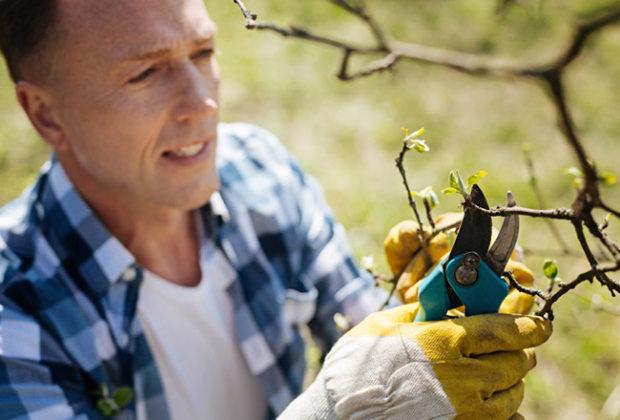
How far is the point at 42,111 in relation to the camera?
179 cm

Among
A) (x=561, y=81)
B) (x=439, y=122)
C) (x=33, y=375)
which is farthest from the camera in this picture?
(x=439, y=122)

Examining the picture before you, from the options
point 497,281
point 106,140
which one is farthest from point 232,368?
point 497,281

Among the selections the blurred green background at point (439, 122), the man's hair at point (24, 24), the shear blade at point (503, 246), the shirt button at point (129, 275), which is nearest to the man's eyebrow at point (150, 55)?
the man's hair at point (24, 24)

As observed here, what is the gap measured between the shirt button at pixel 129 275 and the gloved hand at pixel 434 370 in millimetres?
771

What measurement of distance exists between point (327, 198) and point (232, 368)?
70.3 inches

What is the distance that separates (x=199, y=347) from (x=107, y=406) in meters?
0.33

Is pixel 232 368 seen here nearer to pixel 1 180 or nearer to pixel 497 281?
pixel 497 281

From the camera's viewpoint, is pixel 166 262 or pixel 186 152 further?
pixel 166 262

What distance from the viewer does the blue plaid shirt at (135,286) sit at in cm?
161

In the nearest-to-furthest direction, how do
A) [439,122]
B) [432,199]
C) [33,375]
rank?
[432,199], [33,375], [439,122]

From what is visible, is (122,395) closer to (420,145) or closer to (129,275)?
(129,275)

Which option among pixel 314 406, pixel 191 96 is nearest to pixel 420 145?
pixel 314 406

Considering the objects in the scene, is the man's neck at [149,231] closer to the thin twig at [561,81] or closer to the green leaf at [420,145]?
the thin twig at [561,81]

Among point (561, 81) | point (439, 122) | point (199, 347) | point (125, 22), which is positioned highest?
point (125, 22)
